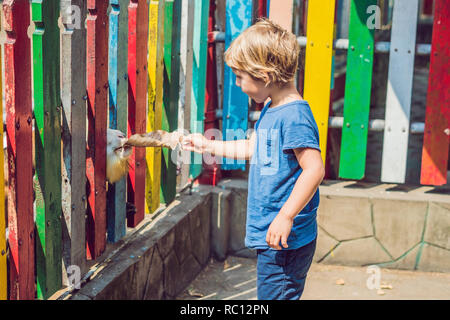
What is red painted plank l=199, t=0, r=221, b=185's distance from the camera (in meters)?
4.59

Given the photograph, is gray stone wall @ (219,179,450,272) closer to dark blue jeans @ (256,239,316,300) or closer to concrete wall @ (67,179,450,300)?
concrete wall @ (67,179,450,300)

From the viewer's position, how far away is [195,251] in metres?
4.30

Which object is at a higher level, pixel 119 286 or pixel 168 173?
pixel 168 173

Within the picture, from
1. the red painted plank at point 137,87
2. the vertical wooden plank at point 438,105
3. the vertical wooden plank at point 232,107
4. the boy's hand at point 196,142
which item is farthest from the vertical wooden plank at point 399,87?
the boy's hand at point 196,142

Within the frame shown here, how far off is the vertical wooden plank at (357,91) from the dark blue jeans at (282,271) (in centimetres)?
187

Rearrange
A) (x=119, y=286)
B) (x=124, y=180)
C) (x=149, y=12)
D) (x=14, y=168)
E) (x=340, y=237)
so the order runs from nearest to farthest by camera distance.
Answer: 1. (x=14, y=168)
2. (x=119, y=286)
3. (x=124, y=180)
4. (x=149, y=12)
5. (x=340, y=237)

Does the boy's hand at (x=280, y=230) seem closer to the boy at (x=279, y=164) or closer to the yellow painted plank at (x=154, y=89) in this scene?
the boy at (x=279, y=164)

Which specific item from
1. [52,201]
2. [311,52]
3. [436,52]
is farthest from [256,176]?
[436,52]

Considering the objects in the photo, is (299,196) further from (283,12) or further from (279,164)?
(283,12)

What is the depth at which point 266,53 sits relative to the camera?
2559 mm

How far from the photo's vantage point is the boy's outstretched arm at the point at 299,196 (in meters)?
2.51

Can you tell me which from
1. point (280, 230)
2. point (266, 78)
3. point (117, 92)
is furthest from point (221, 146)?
point (117, 92)
